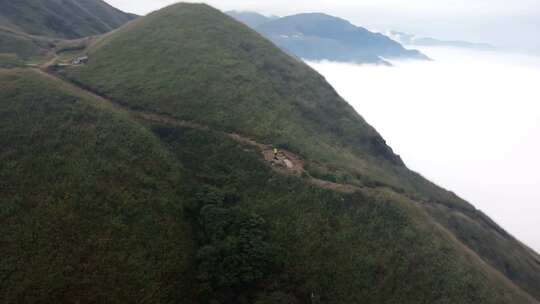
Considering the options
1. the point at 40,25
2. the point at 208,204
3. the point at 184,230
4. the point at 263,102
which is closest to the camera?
the point at 184,230

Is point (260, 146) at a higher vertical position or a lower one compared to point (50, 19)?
lower

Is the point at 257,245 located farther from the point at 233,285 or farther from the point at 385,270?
the point at 385,270

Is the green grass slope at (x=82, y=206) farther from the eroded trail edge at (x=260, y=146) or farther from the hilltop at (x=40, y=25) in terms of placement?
the hilltop at (x=40, y=25)

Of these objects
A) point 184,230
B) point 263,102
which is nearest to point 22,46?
point 263,102

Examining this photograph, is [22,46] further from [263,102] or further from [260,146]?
[260,146]

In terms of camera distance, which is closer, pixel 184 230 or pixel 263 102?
pixel 184 230

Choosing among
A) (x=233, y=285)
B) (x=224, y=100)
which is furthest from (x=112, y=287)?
(x=224, y=100)

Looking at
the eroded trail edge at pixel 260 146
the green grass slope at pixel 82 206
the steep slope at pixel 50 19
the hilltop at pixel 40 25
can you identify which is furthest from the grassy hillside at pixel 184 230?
the steep slope at pixel 50 19
